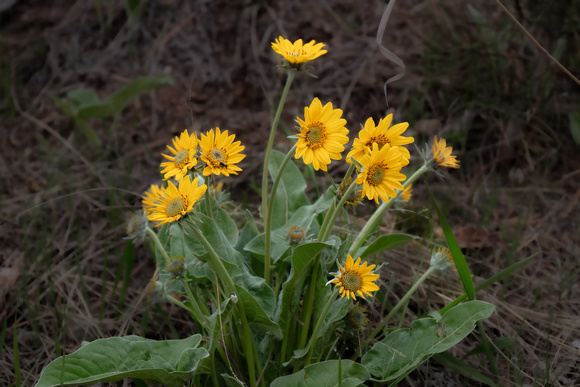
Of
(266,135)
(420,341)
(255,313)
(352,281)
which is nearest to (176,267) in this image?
(255,313)

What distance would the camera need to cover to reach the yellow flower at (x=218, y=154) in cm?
139

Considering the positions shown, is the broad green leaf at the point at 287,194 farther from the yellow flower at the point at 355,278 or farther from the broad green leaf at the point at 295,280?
the yellow flower at the point at 355,278

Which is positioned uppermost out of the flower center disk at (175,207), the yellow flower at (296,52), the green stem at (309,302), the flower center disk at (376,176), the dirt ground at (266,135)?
the yellow flower at (296,52)

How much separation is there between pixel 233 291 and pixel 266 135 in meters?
1.86

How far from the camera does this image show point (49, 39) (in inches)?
150

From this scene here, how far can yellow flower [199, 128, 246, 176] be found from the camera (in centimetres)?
139

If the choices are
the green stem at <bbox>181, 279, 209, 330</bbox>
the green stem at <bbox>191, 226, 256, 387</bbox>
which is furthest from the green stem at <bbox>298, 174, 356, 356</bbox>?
the green stem at <bbox>181, 279, 209, 330</bbox>

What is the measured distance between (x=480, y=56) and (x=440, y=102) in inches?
13.2

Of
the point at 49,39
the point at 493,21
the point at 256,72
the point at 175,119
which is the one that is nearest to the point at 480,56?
the point at 493,21

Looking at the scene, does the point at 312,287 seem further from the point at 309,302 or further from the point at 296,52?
the point at 296,52

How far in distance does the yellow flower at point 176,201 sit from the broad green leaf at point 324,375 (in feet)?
1.82

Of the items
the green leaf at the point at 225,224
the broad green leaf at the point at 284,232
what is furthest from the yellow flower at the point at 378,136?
the green leaf at the point at 225,224

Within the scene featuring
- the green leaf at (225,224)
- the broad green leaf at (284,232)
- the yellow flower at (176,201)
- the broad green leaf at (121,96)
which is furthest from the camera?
the broad green leaf at (121,96)

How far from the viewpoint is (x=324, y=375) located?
1.50 m
